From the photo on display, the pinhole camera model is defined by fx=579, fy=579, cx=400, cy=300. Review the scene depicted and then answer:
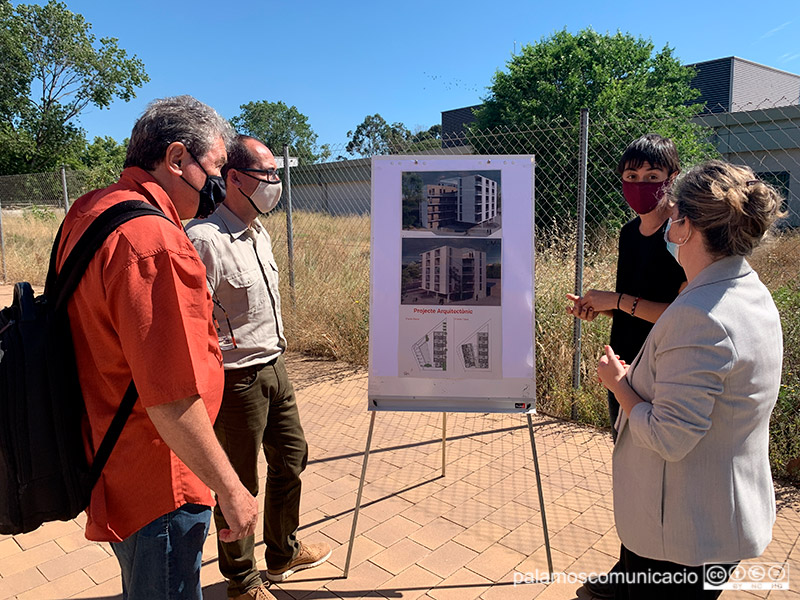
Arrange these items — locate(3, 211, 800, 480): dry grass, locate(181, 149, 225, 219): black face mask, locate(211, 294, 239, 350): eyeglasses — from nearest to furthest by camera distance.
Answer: locate(181, 149, 225, 219): black face mask
locate(211, 294, 239, 350): eyeglasses
locate(3, 211, 800, 480): dry grass

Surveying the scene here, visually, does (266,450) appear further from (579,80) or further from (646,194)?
(579,80)

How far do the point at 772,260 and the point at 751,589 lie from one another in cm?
350

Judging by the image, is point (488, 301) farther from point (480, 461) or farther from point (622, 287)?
point (480, 461)

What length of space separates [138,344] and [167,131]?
2.19 feet

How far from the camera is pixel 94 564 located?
3082mm

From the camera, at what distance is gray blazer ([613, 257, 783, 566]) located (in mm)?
1593

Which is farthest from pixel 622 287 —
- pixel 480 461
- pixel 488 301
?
pixel 480 461

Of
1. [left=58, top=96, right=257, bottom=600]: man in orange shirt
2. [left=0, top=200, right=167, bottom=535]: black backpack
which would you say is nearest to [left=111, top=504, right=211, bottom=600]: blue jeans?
[left=58, top=96, right=257, bottom=600]: man in orange shirt

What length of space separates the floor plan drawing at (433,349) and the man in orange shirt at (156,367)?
135cm

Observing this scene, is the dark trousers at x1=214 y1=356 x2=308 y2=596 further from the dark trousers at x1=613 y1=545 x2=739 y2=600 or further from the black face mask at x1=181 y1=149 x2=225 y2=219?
the dark trousers at x1=613 y1=545 x2=739 y2=600

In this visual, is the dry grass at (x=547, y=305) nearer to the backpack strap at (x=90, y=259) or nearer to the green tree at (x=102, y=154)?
the backpack strap at (x=90, y=259)

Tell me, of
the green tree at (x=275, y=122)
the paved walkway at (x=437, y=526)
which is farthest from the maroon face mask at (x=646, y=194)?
the green tree at (x=275, y=122)

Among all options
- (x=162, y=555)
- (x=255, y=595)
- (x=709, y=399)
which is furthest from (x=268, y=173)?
(x=709, y=399)

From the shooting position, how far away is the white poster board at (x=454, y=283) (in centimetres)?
290
